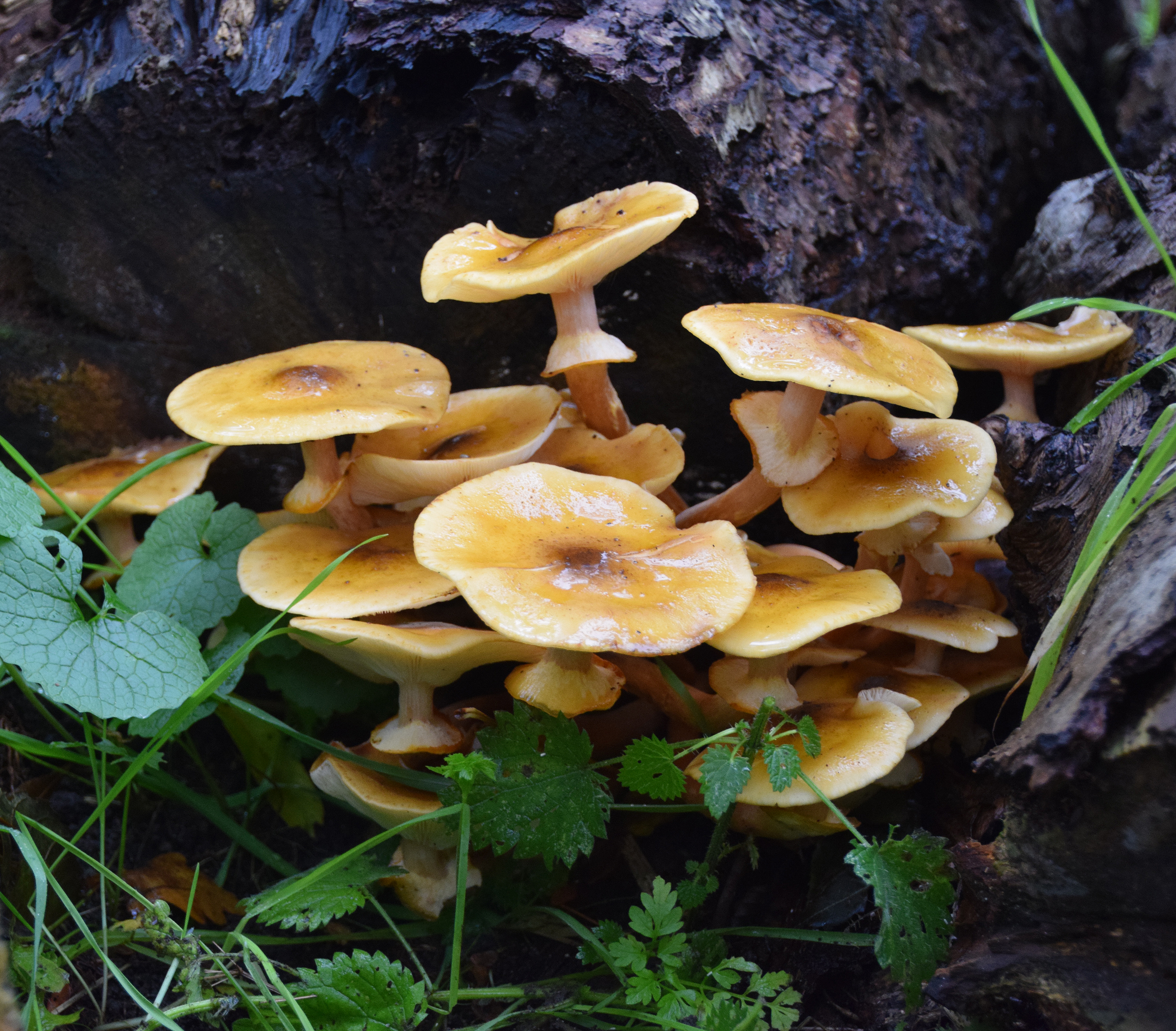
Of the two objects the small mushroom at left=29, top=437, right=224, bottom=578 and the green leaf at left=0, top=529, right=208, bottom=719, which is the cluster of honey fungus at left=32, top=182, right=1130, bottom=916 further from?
the green leaf at left=0, top=529, right=208, bottom=719

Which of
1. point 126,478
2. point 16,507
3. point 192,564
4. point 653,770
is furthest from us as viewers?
point 126,478

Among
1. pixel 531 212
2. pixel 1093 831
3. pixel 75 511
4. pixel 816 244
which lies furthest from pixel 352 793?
pixel 816 244

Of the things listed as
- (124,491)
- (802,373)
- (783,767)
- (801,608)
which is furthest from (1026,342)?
(124,491)

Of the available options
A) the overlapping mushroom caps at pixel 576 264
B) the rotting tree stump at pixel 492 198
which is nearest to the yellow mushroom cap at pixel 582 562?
the overlapping mushroom caps at pixel 576 264

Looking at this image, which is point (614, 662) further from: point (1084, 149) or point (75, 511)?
point (1084, 149)

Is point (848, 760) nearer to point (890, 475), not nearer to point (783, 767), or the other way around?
point (783, 767)

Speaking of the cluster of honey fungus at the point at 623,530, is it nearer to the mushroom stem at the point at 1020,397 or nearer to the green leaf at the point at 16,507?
the mushroom stem at the point at 1020,397
